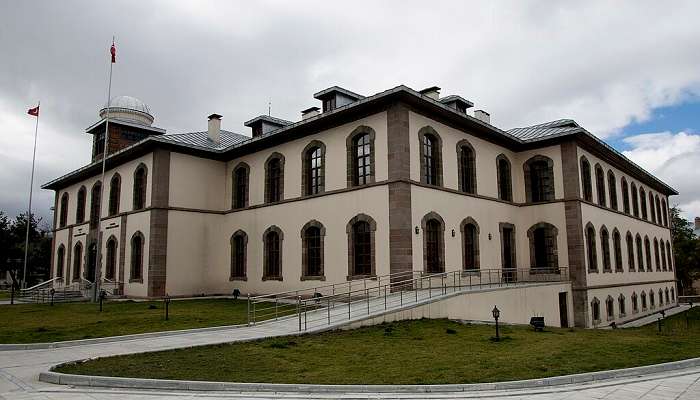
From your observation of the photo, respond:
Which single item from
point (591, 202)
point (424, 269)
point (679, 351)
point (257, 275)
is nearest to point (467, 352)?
point (679, 351)

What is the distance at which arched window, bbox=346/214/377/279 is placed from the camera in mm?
20641

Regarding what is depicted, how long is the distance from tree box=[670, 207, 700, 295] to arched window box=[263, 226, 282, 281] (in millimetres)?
42375

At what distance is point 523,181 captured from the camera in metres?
27.1

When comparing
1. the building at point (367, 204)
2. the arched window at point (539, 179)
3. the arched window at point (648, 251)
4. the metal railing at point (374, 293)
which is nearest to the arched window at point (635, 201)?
the arched window at point (648, 251)

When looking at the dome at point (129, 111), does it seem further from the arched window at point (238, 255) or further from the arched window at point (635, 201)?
the arched window at point (635, 201)

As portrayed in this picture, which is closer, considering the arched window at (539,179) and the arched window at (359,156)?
the arched window at (359,156)

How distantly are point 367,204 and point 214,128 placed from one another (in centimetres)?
1341

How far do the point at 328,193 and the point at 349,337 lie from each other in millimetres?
10127

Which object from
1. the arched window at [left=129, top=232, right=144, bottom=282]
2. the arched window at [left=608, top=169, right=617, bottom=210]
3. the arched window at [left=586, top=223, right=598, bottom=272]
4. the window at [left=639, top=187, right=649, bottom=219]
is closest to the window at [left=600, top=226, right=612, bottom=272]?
the arched window at [left=586, top=223, right=598, bottom=272]

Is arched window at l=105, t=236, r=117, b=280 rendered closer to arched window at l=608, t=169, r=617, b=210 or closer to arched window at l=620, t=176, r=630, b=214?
arched window at l=608, t=169, r=617, b=210

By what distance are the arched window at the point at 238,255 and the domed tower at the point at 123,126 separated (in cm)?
1215

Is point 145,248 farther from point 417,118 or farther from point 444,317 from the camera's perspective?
point 444,317

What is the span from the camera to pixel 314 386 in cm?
834

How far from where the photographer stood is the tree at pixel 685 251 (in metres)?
52.5
